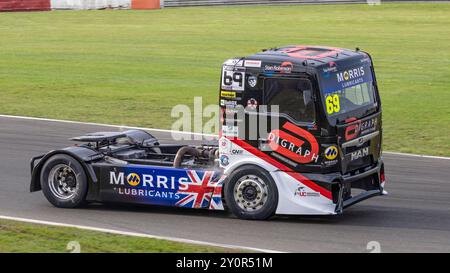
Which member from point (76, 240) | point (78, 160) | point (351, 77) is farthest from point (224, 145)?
point (76, 240)

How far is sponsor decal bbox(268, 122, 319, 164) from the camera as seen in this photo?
1234 centimetres

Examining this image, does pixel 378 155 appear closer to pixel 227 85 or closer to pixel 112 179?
pixel 227 85

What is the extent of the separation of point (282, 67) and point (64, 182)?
3652 mm

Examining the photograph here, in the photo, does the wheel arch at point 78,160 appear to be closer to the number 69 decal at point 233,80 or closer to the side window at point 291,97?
the number 69 decal at point 233,80

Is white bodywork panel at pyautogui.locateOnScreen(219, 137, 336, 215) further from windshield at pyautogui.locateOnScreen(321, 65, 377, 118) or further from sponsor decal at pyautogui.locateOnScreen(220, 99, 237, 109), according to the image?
windshield at pyautogui.locateOnScreen(321, 65, 377, 118)

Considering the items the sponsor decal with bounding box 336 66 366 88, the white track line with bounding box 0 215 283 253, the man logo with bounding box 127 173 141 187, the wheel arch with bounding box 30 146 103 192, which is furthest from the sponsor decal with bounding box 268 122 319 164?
the wheel arch with bounding box 30 146 103 192

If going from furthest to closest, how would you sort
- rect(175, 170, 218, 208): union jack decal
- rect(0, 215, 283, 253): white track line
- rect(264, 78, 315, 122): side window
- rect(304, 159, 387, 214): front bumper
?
rect(175, 170, 218, 208): union jack decal → rect(304, 159, 387, 214): front bumper → rect(264, 78, 315, 122): side window → rect(0, 215, 283, 253): white track line

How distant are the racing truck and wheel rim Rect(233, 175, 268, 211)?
0.01 meters

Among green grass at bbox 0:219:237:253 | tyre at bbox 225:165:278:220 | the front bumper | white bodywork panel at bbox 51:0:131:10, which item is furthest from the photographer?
white bodywork panel at bbox 51:0:131:10

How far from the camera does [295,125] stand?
12.4 metres

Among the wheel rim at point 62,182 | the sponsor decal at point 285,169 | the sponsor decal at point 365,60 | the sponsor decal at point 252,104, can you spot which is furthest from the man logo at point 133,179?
the sponsor decal at point 365,60

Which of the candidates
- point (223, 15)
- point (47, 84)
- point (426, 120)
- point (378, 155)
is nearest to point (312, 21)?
point (223, 15)

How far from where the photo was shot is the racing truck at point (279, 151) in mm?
12336
